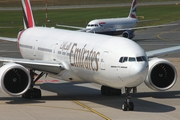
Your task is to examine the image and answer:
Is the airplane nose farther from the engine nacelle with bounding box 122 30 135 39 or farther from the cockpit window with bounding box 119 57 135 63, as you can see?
the engine nacelle with bounding box 122 30 135 39

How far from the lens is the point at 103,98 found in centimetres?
3134

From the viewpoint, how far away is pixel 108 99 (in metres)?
30.9

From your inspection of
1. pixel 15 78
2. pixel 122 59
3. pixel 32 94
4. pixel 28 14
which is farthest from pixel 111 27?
pixel 122 59

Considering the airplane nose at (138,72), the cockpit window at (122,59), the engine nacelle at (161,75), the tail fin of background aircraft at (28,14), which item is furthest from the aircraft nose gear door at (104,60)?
the tail fin of background aircraft at (28,14)

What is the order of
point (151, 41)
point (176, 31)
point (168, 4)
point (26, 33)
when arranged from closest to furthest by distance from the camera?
point (26, 33), point (151, 41), point (176, 31), point (168, 4)

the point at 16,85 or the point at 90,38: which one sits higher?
the point at 90,38

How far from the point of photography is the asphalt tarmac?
25.8 m

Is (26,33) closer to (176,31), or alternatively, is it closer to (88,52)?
(88,52)

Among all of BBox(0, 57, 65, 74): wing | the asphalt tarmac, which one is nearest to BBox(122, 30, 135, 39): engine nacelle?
the asphalt tarmac

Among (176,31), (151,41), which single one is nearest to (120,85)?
(151,41)

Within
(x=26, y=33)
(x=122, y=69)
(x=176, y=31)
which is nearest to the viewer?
(x=122, y=69)

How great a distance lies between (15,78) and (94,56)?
4532 mm

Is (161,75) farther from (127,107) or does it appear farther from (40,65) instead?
(40,65)

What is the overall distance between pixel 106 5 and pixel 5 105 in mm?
119307
